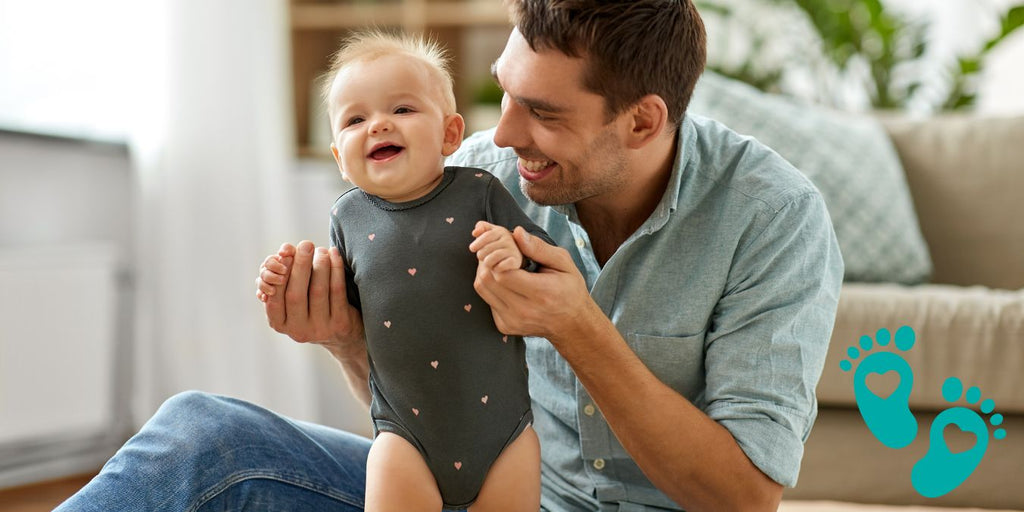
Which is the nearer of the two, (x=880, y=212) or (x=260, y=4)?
(x=880, y=212)

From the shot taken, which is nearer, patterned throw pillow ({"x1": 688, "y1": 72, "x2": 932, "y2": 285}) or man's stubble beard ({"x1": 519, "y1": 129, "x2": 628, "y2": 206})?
man's stubble beard ({"x1": 519, "y1": 129, "x2": 628, "y2": 206})

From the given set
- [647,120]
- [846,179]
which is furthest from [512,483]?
[846,179]

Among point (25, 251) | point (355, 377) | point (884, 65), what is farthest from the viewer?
point (884, 65)

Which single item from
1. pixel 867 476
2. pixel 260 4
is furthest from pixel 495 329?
pixel 260 4

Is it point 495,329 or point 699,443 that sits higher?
point 495,329

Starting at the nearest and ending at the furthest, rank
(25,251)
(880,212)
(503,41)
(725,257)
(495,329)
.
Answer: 1. (495,329)
2. (725,257)
3. (880,212)
4. (25,251)
5. (503,41)

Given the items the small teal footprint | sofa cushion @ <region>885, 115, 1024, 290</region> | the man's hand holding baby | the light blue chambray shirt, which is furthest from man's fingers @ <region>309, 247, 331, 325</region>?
sofa cushion @ <region>885, 115, 1024, 290</region>

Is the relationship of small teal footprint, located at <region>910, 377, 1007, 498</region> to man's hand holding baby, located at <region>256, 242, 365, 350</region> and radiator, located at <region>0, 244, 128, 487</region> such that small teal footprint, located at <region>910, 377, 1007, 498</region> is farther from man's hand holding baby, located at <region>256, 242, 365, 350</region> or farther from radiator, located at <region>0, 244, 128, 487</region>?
radiator, located at <region>0, 244, 128, 487</region>

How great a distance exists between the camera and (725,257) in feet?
4.30

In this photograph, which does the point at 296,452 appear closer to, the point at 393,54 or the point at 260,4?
the point at 393,54

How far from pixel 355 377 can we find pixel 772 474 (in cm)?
56

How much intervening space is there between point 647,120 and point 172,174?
2204 mm

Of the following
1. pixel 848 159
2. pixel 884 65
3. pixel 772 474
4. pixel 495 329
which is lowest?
pixel 772 474

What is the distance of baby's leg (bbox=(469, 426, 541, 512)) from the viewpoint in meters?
1.14
